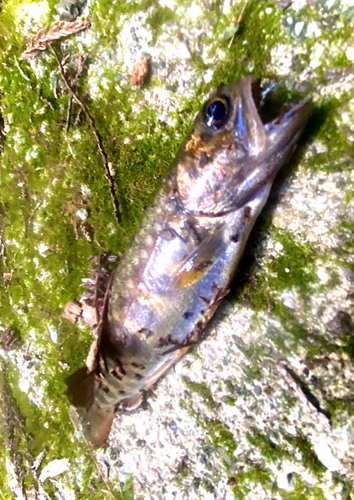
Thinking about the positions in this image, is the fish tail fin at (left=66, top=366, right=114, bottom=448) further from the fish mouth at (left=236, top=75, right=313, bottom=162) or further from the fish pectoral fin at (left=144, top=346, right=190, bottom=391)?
the fish mouth at (left=236, top=75, right=313, bottom=162)

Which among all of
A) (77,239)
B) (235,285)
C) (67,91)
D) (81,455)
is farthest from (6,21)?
(81,455)

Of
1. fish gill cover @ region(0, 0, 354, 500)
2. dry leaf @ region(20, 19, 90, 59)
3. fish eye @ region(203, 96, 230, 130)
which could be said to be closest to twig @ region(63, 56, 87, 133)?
fish gill cover @ region(0, 0, 354, 500)

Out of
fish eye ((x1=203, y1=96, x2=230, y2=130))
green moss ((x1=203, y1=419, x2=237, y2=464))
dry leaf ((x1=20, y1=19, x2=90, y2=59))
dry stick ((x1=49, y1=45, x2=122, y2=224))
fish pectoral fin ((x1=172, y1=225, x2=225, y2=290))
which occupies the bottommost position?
green moss ((x1=203, y1=419, x2=237, y2=464))

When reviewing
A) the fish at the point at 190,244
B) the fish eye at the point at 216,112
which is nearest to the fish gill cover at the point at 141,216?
the fish at the point at 190,244

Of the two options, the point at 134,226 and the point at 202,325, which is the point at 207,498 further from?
the point at 134,226

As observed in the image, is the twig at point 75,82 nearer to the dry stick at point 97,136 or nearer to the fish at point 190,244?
the dry stick at point 97,136
